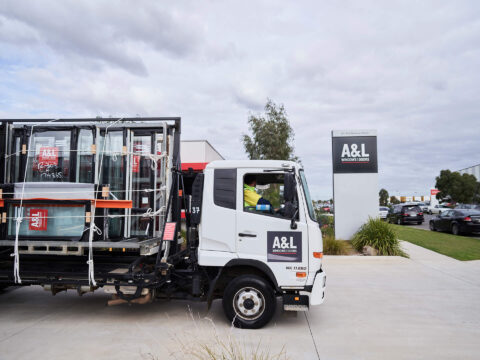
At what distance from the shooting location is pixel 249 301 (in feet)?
16.0

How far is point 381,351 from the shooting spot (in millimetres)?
4211

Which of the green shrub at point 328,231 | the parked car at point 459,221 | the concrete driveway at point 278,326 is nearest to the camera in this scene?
the concrete driveway at point 278,326

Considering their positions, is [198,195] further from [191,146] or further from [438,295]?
Result: [191,146]

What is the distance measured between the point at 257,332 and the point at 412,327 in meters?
2.28

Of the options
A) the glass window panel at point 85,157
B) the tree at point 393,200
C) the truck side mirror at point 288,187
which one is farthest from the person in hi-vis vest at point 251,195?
the tree at point 393,200

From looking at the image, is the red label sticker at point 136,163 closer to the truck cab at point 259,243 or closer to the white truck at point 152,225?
the white truck at point 152,225

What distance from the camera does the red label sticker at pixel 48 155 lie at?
5.37 meters

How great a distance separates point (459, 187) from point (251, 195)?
60965 millimetres

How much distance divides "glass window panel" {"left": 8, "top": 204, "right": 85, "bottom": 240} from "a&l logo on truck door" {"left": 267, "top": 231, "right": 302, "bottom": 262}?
107 inches

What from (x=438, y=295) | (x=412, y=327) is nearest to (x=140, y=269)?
(x=412, y=327)

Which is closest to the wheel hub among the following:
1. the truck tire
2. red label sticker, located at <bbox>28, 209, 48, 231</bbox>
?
the truck tire

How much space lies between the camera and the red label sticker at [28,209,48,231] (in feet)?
17.0

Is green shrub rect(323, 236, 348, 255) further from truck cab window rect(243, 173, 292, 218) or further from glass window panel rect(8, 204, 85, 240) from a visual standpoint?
glass window panel rect(8, 204, 85, 240)

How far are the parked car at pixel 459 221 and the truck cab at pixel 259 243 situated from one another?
1562 cm
